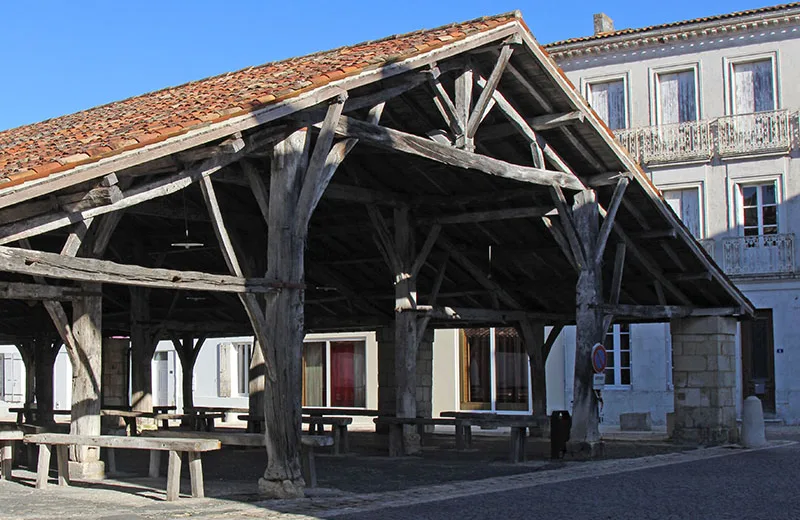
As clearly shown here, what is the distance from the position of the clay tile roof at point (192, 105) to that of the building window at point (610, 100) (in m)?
13.1

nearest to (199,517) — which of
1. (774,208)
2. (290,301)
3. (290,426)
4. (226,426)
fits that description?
(290,426)

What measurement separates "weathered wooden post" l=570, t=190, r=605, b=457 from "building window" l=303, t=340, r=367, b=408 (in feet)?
45.7

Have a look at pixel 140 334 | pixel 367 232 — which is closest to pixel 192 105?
pixel 367 232

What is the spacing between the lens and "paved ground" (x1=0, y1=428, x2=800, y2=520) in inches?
356

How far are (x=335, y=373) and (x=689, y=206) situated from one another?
9.92 meters

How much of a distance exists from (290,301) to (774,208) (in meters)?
15.7

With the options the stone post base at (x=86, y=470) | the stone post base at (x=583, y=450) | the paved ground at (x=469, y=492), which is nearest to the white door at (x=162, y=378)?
the paved ground at (x=469, y=492)

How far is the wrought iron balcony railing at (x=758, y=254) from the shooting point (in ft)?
74.1

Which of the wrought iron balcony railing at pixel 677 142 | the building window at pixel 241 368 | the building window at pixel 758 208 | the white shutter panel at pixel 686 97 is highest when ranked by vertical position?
the white shutter panel at pixel 686 97

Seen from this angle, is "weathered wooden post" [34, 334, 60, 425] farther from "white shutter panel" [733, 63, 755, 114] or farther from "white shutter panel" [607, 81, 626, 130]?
"white shutter panel" [733, 63, 755, 114]

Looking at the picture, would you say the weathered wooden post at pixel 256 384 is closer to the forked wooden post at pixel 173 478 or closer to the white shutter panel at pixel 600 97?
the forked wooden post at pixel 173 478

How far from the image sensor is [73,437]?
1058 cm

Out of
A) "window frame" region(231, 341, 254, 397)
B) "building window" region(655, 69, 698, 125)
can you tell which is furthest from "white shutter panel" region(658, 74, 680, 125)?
"window frame" region(231, 341, 254, 397)

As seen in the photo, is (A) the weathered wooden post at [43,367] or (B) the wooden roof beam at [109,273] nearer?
(B) the wooden roof beam at [109,273]
